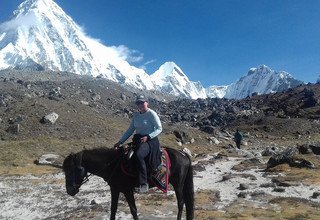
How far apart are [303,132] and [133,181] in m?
113

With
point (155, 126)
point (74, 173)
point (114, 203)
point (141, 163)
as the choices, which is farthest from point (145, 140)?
point (74, 173)

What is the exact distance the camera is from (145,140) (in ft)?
52.5

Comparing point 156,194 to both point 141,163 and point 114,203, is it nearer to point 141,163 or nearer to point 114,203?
point 114,203

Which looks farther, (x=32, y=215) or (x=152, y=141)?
(x=32, y=215)

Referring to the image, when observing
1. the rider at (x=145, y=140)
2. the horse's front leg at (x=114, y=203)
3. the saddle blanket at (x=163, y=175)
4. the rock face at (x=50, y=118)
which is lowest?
the horse's front leg at (x=114, y=203)

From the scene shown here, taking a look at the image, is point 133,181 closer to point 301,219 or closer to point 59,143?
point 301,219

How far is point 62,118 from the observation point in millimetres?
79375

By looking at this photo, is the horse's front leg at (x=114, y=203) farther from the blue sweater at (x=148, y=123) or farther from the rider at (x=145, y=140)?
the blue sweater at (x=148, y=123)

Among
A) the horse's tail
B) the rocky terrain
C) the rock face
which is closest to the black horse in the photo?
the horse's tail

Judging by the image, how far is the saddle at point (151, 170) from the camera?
16.0 metres

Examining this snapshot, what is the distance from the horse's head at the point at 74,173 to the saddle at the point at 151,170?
1524 mm

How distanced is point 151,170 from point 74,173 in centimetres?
285

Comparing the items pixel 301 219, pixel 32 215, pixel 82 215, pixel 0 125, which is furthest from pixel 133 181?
pixel 0 125

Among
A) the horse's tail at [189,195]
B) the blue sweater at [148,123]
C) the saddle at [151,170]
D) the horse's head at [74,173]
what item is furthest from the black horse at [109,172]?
the blue sweater at [148,123]
